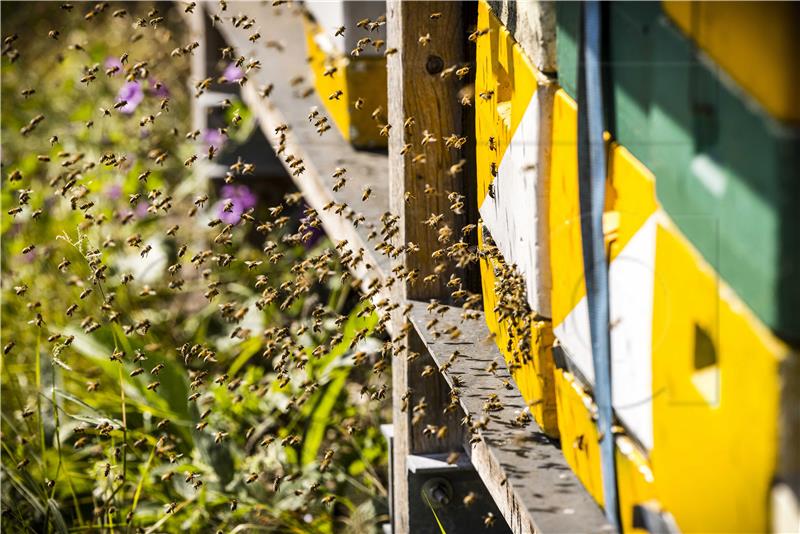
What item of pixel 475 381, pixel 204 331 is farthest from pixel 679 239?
pixel 204 331

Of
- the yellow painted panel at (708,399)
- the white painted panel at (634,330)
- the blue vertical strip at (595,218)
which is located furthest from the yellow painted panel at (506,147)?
the yellow painted panel at (708,399)

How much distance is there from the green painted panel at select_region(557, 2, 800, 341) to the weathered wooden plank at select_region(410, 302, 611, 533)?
476 millimetres

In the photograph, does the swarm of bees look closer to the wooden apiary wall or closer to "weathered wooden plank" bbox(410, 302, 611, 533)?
"weathered wooden plank" bbox(410, 302, 611, 533)

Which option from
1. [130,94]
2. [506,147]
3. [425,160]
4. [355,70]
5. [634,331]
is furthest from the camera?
[130,94]

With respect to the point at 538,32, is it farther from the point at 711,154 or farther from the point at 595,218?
the point at 711,154

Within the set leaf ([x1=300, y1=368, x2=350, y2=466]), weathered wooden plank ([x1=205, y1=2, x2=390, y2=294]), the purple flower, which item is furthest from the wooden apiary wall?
the purple flower

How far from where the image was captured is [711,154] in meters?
Result: 0.93

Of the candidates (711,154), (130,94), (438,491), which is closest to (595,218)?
(711,154)

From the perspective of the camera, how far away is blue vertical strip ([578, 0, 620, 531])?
115 cm

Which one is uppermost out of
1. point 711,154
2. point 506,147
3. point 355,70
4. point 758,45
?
point 758,45

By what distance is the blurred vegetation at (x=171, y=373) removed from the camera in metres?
1.80

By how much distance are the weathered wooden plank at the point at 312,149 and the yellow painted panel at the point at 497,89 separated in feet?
0.96

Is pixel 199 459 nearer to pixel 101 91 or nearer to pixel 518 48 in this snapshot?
pixel 518 48

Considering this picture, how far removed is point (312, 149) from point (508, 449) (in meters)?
1.58
